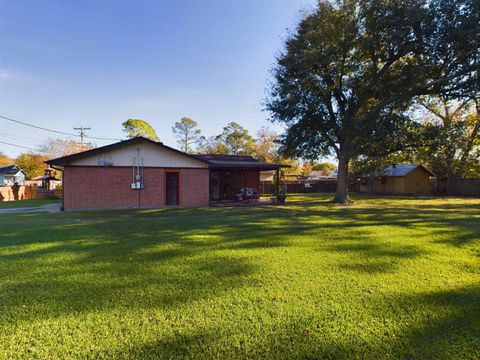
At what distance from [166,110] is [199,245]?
21.3 metres

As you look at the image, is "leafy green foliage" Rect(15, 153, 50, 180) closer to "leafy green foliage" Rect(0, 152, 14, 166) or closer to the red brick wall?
"leafy green foliage" Rect(0, 152, 14, 166)

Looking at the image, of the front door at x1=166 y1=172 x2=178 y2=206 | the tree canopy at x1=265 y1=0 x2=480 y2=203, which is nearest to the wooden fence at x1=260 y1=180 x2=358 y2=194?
the tree canopy at x1=265 y1=0 x2=480 y2=203

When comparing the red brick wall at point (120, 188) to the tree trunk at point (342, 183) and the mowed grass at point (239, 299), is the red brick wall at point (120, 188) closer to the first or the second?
the mowed grass at point (239, 299)

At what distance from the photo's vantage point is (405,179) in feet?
95.9

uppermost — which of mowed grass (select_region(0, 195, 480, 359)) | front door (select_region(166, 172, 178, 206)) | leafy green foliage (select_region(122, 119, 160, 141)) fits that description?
leafy green foliage (select_region(122, 119, 160, 141))

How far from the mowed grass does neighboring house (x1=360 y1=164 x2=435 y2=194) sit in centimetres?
2631

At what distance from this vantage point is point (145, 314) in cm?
288

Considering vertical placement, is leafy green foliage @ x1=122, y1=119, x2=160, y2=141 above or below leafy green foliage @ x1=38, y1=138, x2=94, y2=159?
above

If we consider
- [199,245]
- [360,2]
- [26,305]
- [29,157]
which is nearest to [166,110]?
[360,2]

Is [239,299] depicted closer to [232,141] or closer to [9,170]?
[9,170]

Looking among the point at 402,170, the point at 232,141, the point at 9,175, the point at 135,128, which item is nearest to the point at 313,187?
the point at 402,170

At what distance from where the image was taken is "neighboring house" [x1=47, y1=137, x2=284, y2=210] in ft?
45.4

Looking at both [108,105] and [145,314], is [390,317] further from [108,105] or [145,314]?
[108,105]

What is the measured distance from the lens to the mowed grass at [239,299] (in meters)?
2.36
